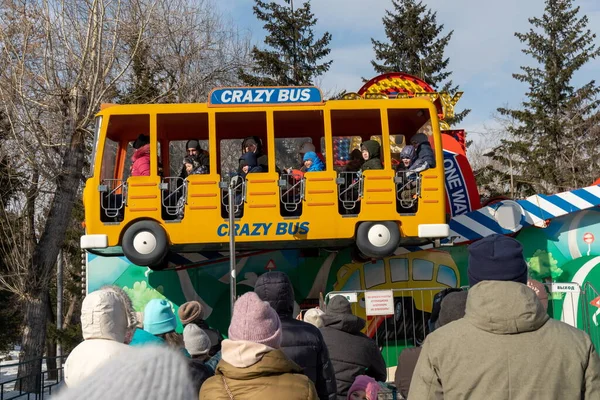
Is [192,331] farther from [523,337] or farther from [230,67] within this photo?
[230,67]

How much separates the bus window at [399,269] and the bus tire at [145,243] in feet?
14.2

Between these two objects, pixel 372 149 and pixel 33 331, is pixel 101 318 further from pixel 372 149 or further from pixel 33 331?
pixel 33 331

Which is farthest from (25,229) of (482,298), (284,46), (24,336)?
(482,298)

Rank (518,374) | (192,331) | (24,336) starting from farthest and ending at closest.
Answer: (24,336) < (192,331) < (518,374)

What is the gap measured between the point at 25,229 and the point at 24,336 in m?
3.45

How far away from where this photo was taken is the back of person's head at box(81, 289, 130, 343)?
11.0 ft

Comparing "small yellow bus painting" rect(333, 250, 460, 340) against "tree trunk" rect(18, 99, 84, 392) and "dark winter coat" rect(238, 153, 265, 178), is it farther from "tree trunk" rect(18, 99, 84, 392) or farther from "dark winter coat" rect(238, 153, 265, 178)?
"tree trunk" rect(18, 99, 84, 392)

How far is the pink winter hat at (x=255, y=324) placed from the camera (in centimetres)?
315

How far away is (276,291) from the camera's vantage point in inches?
185

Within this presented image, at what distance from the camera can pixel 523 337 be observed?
10.0 ft

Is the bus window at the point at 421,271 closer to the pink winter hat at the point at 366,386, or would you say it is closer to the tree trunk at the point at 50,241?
the pink winter hat at the point at 366,386

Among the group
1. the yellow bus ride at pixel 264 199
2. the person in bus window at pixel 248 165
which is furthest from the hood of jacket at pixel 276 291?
the person in bus window at pixel 248 165

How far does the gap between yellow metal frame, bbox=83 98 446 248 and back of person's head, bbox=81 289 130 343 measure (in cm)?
804

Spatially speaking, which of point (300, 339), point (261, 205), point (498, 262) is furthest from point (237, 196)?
point (498, 262)
